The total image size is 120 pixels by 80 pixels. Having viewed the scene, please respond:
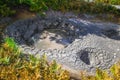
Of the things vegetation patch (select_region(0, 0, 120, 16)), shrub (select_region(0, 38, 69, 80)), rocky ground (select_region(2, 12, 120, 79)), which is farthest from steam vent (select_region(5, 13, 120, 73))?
shrub (select_region(0, 38, 69, 80))

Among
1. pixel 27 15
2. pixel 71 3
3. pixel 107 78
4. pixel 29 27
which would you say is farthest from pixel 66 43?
pixel 71 3

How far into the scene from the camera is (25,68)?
7668mm

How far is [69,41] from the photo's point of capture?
10633 mm

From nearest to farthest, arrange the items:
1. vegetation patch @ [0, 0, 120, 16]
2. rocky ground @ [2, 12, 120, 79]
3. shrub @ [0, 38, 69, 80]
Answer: shrub @ [0, 38, 69, 80] → rocky ground @ [2, 12, 120, 79] → vegetation patch @ [0, 0, 120, 16]

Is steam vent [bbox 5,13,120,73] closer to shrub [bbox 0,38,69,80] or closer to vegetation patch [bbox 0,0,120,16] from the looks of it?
vegetation patch [bbox 0,0,120,16]

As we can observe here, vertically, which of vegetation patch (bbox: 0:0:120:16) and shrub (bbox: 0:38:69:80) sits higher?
shrub (bbox: 0:38:69:80)

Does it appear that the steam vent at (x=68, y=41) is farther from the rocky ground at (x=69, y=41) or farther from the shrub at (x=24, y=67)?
the shrub at (x=24, y=67)

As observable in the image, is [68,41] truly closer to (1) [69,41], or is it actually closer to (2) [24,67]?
(1) [69,41]

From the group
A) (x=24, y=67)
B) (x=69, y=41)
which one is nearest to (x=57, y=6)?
(x=69, y=41)

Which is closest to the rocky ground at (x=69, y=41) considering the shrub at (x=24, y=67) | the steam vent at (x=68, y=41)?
the steam vent at (x=68, y=41)

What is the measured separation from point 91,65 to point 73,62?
0.53 m

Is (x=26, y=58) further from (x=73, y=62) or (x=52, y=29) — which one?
(x=52, y=29)

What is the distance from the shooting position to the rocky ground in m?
8.99

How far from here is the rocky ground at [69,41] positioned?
8992 millimetres
